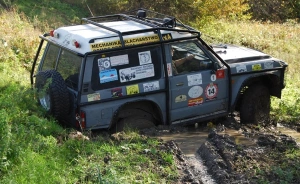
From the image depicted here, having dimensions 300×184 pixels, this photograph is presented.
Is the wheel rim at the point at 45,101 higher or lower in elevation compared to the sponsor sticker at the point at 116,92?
lower

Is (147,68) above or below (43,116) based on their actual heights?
above

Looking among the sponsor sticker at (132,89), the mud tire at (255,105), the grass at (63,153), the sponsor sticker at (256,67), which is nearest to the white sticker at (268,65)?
the sponsor sticker at (256,67)

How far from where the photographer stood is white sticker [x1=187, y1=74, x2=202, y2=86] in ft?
26.0

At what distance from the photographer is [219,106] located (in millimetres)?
8430

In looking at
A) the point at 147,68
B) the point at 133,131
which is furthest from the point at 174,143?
the point at 147,68

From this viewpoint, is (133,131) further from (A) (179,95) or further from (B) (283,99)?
(B) (283,99)

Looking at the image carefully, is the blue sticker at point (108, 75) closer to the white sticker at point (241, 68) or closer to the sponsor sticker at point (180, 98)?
the sponsor sticker at point (180, 98)

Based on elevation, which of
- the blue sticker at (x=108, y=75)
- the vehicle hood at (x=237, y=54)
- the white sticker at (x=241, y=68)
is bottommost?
the white sticker at (x=241, y=68)

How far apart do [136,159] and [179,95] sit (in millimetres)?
1883

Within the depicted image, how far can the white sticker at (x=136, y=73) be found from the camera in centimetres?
741

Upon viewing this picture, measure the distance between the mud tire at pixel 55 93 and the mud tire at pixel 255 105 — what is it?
10.9ft

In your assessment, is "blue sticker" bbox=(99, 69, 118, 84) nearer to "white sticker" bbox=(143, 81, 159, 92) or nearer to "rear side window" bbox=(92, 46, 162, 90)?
"rear side window" bbox=(92, 46, 162, 90)

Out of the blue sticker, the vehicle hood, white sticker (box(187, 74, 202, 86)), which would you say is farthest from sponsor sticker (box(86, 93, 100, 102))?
the vehicle hood

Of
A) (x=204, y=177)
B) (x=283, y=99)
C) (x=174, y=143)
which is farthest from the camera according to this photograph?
(x=283, y=99)
